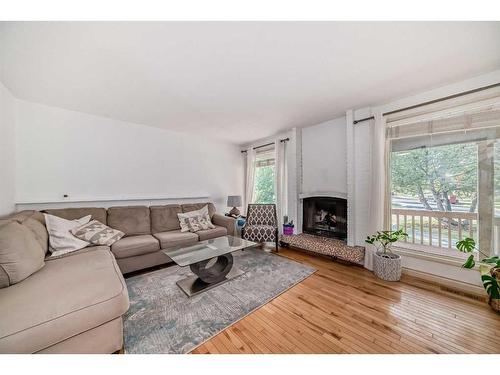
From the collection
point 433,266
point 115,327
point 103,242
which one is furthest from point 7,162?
point 433,266

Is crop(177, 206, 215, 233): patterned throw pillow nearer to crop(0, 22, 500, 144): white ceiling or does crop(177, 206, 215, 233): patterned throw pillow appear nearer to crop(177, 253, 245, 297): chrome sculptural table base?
crop(177, 253, 245, 297): chrome sculptural table base

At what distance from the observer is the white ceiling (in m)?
1.27

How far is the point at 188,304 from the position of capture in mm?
1733

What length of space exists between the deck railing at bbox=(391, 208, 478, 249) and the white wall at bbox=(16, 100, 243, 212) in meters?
3.56

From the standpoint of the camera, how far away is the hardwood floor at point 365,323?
1258mm

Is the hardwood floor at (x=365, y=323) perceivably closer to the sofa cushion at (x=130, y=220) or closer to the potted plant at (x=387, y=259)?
the potted plant at (x=387, y=259)

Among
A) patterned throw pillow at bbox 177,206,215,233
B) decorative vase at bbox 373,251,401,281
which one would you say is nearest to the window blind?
decorative vase at bbox 373,251,401,281

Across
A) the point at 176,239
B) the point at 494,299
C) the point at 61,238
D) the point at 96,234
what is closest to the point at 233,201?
the point at 176,239

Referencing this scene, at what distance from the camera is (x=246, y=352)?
122 cm

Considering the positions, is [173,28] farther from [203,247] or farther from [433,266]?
[433,266]

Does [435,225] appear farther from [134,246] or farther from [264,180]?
[134,246]

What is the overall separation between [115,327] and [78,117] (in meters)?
3.03

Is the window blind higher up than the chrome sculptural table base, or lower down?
higher up

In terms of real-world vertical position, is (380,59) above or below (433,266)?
above
